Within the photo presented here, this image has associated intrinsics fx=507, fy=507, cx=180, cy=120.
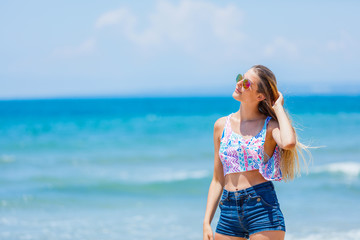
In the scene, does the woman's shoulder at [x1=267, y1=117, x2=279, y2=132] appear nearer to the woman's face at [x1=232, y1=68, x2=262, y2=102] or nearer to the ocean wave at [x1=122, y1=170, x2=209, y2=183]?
the woman's face at [x1=232, y1=68, x2=262, y2=102]

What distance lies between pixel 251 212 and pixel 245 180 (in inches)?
8.0

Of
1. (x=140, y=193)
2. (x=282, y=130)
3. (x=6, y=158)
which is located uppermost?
(x=6, y=158)

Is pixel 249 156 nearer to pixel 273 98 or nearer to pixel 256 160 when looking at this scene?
pixel 256 160

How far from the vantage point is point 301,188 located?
10.8 metres

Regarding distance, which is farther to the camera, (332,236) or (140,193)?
(140,193)

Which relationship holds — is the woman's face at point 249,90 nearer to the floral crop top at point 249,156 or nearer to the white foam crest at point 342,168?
the floral crop top at point 249,156

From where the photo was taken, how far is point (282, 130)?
304 cm

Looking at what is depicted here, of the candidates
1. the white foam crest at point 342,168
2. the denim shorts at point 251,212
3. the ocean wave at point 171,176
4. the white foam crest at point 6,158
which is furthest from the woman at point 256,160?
the white foam crest at point 6,158

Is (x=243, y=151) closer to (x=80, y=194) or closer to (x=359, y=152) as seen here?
(x=80, y=194)

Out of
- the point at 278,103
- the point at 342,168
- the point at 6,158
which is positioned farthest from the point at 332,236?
the point at 6,158

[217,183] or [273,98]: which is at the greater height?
[273,98]

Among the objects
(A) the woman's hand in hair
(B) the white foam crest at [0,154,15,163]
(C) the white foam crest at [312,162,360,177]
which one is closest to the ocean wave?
(C) the white foam crest at [312,162,360,177]

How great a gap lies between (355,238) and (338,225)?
0.72m

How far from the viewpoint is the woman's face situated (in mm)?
3172
